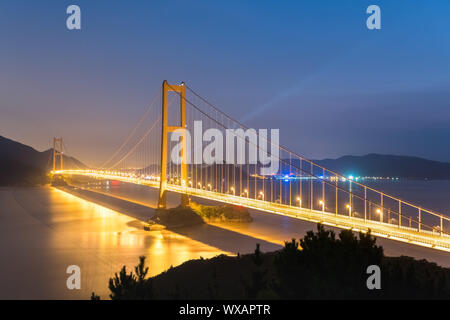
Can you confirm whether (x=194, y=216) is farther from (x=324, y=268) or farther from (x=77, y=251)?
(x=324, y=268)

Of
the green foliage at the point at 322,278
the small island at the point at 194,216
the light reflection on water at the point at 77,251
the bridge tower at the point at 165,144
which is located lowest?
the light reflection on water at the point at 77,251

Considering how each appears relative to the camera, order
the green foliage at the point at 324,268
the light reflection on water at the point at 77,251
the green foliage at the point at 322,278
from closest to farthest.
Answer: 1. the green foliage at the point at 322,278
2. the green foliage at the point at 324,268
3. the light reflection on water at the point at 77,251

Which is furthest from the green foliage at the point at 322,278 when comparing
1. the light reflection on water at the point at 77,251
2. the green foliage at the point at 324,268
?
the light reflection on water at the point at 77,251

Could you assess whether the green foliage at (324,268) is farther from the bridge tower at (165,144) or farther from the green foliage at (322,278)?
the bridge tower at (165,144)

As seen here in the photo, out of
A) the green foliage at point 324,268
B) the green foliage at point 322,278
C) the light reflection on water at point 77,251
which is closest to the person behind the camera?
the green foliage at point 322,278

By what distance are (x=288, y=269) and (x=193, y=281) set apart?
4.67m

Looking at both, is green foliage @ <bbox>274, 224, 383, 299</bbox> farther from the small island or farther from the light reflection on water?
the small island

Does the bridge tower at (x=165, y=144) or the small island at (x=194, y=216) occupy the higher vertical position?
the bridge tower at (x=165, y=144)

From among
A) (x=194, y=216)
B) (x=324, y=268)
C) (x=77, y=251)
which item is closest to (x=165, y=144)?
(x=194, y=216)

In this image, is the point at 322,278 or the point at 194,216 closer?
the point at 322,278

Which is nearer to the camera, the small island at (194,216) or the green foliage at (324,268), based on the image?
the green foliage at (324,268)

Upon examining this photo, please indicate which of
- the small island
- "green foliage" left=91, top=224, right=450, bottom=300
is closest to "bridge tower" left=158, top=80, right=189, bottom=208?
the small island
